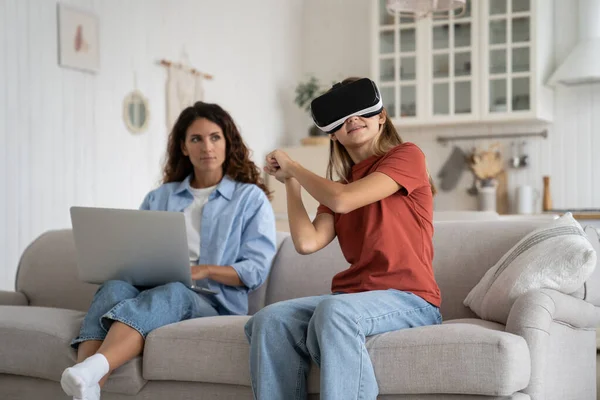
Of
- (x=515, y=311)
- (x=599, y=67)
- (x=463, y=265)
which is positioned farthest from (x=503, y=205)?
(x=515, y=311)

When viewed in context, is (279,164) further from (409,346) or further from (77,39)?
(77,39)

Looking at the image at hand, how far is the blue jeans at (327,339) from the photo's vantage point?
2.13m

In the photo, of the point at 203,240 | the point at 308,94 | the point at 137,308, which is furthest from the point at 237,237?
the point at 308,94

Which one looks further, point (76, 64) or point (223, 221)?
point (76, 64)

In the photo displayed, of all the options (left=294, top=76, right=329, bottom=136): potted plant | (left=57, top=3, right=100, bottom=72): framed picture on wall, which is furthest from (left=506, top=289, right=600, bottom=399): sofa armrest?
(left=294, top=76, right=329, bottom=136): potted plant

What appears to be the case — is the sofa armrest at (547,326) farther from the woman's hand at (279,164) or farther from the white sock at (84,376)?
the white sock at (84,376)

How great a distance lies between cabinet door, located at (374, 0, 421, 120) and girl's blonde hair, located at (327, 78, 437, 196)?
4.03m

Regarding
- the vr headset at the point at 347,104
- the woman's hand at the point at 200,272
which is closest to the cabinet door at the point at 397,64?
the woman's hand at the point at 200,272

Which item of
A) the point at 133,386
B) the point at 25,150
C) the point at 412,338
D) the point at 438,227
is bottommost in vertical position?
the point at 133,386

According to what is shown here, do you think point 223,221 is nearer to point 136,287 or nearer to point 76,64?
point 136,287

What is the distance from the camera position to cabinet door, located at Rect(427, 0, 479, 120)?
253 inches

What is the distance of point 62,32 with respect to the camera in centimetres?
486

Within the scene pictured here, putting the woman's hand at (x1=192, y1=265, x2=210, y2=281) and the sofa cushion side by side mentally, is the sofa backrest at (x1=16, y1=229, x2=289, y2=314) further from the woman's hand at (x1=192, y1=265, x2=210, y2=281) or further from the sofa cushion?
the sofa cushion

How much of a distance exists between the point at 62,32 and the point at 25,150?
0.74m
